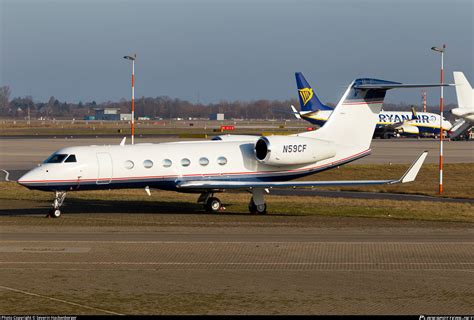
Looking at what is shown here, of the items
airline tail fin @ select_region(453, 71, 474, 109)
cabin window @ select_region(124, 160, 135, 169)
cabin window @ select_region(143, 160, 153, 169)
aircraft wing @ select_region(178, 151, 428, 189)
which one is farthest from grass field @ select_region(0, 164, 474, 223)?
airline tail fin @ select_region(453, 71, 474, 109)

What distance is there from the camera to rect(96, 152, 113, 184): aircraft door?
2955 centimetres

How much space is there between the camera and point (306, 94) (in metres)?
90.2

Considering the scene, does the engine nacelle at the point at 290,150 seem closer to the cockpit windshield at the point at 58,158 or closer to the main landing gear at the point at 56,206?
the cockpit windshield at the point at 58,158

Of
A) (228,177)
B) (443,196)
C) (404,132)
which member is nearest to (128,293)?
(228,177)

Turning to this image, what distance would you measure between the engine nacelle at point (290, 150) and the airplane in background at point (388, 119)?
56.8 metres

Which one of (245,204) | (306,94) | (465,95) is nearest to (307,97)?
(306,94)

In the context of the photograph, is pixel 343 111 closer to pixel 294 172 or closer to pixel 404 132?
pixel 294 172

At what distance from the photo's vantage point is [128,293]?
660 inches

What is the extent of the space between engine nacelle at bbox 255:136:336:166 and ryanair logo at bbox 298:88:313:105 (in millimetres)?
57091

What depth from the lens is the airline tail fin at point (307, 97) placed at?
88188mm

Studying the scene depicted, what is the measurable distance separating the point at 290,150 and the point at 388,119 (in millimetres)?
69433

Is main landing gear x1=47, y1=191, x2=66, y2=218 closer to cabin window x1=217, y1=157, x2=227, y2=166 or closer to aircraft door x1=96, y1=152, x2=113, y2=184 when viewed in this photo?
aircraft door x1=96, y1=152, x2=113, y2=184

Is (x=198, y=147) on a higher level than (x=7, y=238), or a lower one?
higher

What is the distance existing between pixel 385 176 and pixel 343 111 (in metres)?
18.5
